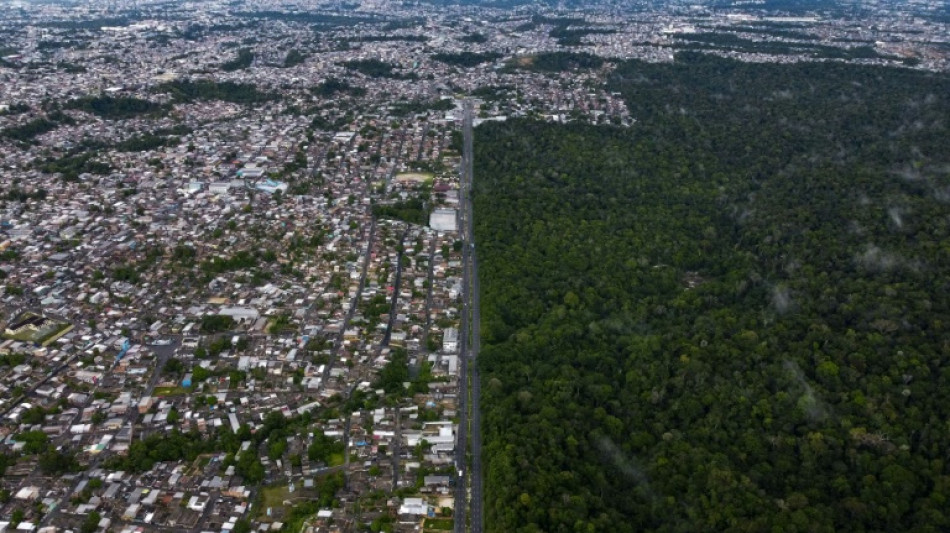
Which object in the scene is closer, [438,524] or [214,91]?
[438,524]

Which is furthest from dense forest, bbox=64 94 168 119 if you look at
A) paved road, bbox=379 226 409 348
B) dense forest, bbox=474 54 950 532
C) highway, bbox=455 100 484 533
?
highway, bbox=455 100 484 533

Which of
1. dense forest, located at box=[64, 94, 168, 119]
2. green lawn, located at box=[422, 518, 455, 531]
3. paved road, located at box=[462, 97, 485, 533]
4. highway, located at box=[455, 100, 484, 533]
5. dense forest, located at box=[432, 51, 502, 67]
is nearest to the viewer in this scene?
green lawn, located at box=[422, 518, 455, 531]

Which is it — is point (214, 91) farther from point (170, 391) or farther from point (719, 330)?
point (719, 330)

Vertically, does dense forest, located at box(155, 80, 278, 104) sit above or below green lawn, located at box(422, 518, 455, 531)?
above

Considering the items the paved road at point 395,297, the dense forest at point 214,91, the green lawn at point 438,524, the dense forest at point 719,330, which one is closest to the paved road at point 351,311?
the paved road at point 395,297

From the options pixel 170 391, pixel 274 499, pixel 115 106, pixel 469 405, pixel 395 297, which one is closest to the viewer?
pixel 274 499

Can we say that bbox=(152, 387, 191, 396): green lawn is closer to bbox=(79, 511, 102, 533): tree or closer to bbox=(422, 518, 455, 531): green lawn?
bbox=(79, 511, 102, 533): tree

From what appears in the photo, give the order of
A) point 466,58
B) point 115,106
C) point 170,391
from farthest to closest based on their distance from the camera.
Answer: point 466,58 < point 115,106 < point 170,391

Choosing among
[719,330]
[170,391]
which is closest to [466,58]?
[719,330]

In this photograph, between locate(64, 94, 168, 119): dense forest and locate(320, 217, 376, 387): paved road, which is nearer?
locate(320, 217, 376, 387): paved road
